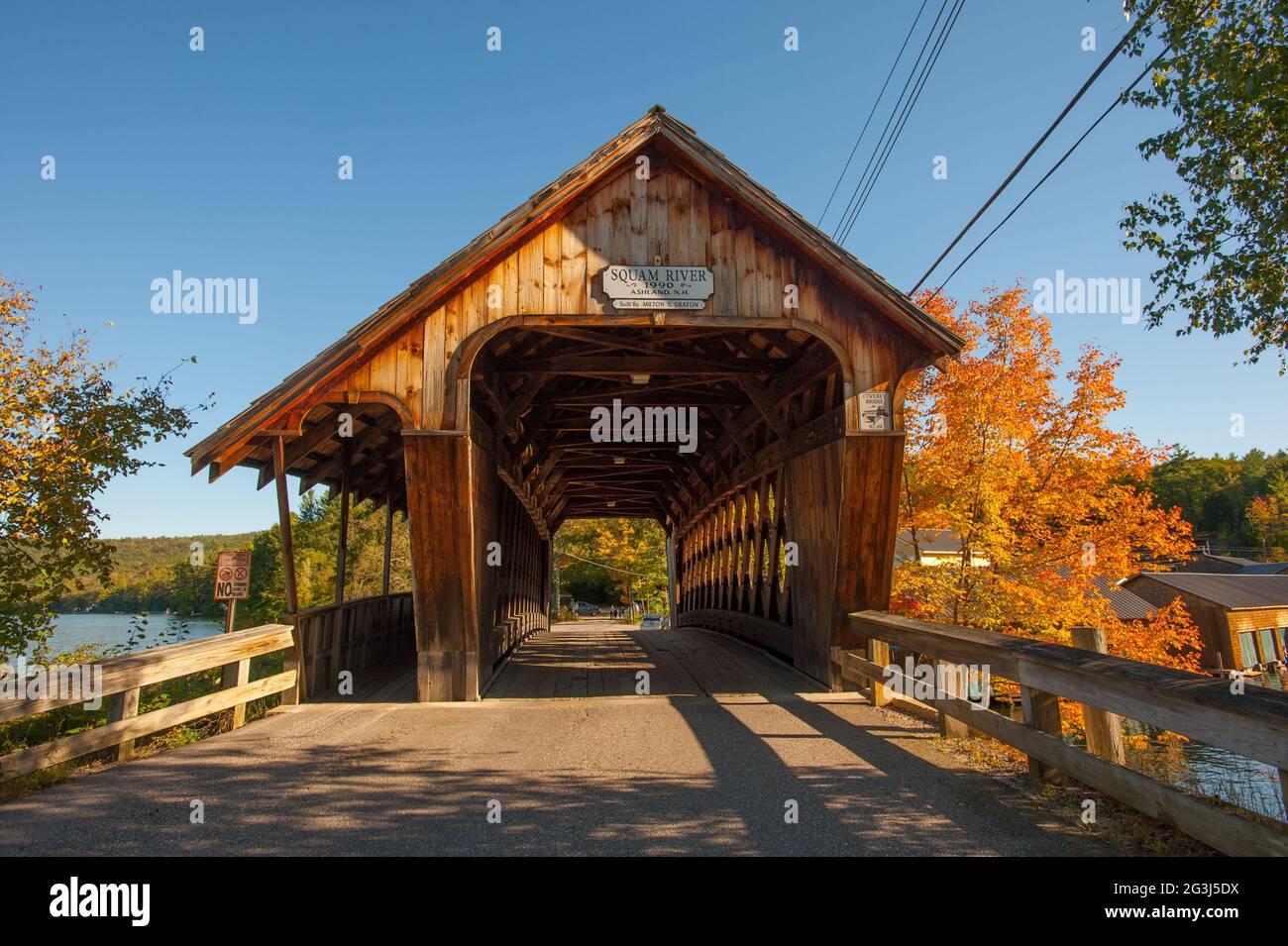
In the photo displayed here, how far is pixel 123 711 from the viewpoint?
523 centimetres

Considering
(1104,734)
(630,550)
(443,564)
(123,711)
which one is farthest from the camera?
(630,550)

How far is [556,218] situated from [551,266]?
502mm

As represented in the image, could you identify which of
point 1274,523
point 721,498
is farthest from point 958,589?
point 1274,523

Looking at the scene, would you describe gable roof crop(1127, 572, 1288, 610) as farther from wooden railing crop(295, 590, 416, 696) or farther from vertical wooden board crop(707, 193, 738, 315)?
vertical wooden board crop(707, 193, 738, 315)

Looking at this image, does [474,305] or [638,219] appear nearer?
[474,305]

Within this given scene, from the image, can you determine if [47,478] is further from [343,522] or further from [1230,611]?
[1230,611]

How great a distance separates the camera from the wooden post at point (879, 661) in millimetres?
6922

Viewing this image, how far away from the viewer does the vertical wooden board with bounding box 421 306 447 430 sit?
709 cm

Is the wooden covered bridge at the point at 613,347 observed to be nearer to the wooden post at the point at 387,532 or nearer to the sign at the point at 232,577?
the sign at the point at 232,577

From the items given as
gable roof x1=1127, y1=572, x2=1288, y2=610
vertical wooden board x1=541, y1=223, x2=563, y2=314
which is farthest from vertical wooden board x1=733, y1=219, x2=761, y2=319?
gable roof x1=1127, y1=572, x2=1288, y2=610

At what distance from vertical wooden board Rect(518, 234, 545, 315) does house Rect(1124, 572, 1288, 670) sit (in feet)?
96.7

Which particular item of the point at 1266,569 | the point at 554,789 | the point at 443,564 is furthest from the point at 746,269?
the point at 1266,569
